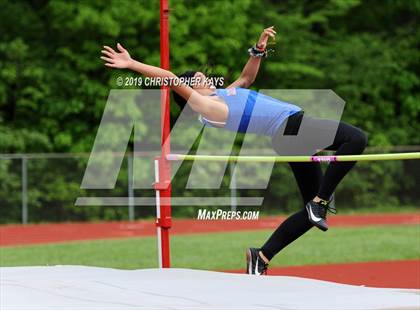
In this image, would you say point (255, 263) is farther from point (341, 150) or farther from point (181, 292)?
point (181, 292)

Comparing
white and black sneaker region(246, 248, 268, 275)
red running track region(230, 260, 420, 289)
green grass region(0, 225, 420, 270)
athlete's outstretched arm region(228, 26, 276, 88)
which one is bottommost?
green grass region(0, 225, 420, 270)

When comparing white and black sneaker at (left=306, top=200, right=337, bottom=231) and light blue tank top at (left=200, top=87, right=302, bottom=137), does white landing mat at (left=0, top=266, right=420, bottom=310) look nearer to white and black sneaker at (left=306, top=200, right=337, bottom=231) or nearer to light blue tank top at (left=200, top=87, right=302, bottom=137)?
white and black sneaker at (left=306, top=200, right=337, bottom=231)

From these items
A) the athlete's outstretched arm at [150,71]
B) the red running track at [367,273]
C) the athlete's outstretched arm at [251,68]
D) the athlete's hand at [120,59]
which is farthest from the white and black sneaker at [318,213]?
the red running track at [367,273]

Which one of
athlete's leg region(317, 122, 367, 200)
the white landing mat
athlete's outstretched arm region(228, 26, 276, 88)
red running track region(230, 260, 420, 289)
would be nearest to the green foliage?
red running track region(230, 260, 420, 289)

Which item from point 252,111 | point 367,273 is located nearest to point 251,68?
point 252,111

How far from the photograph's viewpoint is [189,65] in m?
18.1

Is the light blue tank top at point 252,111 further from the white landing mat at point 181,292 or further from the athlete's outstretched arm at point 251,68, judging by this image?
the white landing mat at point 181,292

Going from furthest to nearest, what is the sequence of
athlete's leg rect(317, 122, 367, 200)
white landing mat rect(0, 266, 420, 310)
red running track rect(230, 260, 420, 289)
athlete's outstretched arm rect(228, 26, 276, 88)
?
1. red running track rect(230, 260, 420, 289)
2. athlete's outstretched arm rect(228, 26, 276, 88)
3. athlete's leg rect(317, 122, 367, 200)
4. white landing mat rect(0, 266, 420, 310)

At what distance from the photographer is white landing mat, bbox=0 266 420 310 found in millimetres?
4254

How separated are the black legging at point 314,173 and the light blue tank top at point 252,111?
8 cm

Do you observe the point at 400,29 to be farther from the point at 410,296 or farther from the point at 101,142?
the point at 410,296

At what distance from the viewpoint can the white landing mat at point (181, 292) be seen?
425 cm

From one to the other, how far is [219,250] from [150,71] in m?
5.96

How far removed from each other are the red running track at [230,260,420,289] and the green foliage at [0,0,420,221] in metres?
7.78
